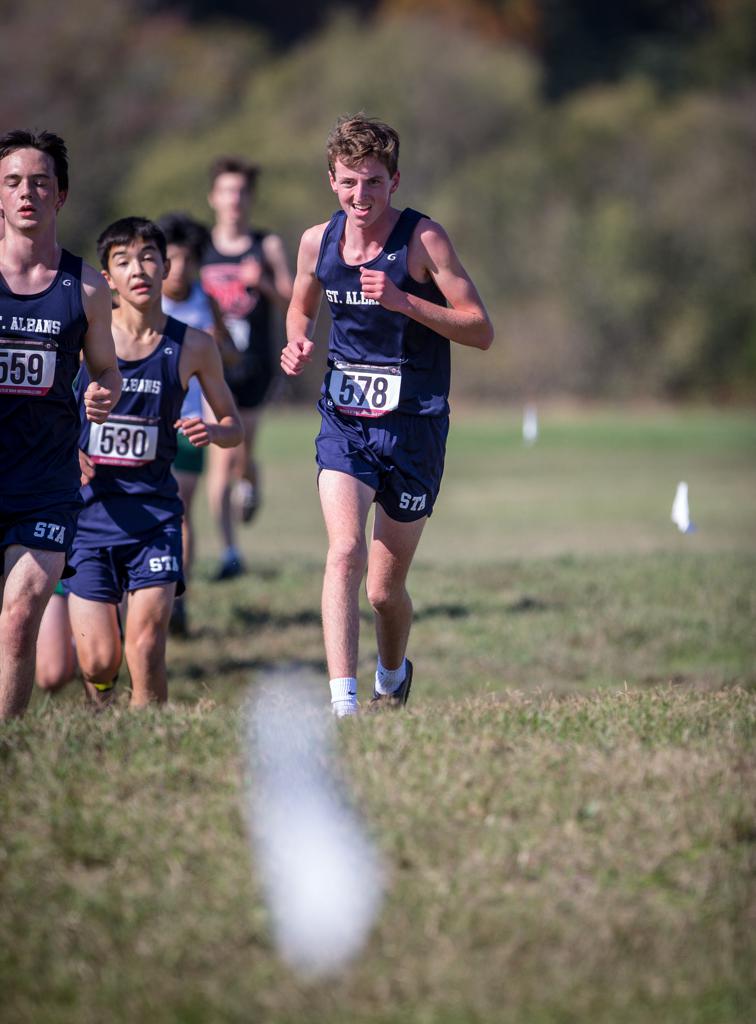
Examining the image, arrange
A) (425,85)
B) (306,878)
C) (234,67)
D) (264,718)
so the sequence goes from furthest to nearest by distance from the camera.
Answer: (234,67)
(425,85)
(264,718)
(306,878)

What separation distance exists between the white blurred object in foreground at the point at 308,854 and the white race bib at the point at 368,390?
1.66 meters

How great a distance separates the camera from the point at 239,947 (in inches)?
149

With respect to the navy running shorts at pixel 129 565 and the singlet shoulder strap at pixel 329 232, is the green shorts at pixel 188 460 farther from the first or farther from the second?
the singlet shoulder strap at pixel 329 232

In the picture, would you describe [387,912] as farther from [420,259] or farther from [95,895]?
[420,259]

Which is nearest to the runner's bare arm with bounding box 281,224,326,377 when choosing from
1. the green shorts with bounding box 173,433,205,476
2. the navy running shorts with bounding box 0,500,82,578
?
the navy running shorts with bounding box 0,500,82,578

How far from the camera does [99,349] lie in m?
5.89

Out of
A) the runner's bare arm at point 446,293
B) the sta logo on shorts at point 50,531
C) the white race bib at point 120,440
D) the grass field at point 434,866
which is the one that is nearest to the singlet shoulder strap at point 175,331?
the white race bib at point 120,440

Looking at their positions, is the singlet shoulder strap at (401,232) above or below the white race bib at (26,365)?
above

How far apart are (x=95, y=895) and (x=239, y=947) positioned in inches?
17.3

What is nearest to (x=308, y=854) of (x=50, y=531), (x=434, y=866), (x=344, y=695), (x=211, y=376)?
(x=434, y=866)

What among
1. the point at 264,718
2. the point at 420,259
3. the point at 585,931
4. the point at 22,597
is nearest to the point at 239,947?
the point at 585,931

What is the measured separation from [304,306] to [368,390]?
546 millimetres

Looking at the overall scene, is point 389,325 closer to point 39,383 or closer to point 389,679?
point 39,383

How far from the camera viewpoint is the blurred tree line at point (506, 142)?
46.9m
